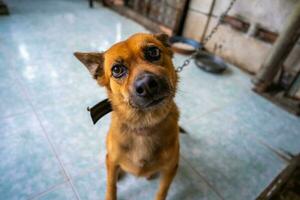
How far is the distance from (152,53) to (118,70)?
21 cm

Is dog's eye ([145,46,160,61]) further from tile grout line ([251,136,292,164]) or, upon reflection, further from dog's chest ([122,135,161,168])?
tile grout line ([251,136,292,164])

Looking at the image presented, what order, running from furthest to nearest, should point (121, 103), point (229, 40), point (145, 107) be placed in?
point (229, 40) → point (121, 103) → point (145, 107)

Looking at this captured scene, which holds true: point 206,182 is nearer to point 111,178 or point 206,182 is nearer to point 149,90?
point 111,178

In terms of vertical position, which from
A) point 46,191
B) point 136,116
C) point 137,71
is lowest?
point 46,191

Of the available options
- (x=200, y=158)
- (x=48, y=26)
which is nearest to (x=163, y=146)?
(x=200, y=158)

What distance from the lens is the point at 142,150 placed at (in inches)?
44.1

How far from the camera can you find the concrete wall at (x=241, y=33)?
8.39 ft

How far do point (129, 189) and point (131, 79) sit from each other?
0.82m

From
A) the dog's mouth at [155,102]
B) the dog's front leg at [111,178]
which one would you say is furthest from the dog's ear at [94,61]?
the dog's front leg at [111,178]

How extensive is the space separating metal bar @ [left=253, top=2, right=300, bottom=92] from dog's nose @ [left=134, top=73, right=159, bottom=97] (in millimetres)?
2032

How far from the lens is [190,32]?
3633mm

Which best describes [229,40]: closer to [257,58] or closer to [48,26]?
[257,58]

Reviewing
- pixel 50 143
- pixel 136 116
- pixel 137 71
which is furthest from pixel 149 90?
pixel 50 143

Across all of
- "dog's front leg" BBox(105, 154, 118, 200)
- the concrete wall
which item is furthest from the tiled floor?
the concrete wall
